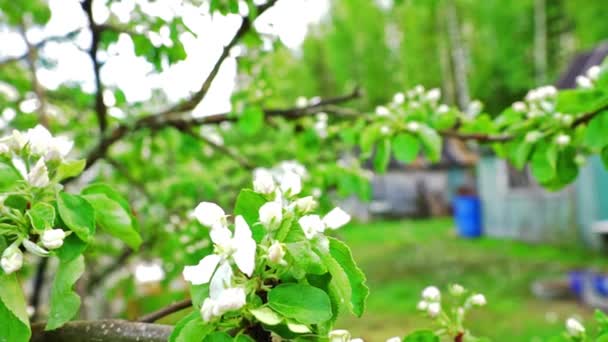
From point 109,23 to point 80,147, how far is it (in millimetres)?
1487

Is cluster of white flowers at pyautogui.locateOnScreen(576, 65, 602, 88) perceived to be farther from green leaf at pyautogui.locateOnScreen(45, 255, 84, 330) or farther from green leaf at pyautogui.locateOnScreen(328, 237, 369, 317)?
green leaf at pyautogui.locateOnScreen(45, 255, 84, 330)

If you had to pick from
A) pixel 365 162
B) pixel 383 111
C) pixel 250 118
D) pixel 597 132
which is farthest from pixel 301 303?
pixel 365 162

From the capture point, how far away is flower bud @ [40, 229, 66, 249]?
2.03ft

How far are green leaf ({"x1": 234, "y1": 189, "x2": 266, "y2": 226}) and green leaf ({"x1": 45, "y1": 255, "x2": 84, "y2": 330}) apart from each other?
0.67 ft

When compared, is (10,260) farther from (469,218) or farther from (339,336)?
(469,218)

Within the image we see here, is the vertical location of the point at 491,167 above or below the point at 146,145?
below

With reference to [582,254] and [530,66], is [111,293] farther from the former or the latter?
[530,66]

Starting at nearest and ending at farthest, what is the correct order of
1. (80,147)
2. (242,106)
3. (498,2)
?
(242,106) → (80,147) → (498,2)

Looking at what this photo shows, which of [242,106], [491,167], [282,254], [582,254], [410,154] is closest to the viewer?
[282,254]

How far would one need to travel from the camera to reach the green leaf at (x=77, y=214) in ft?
2.17

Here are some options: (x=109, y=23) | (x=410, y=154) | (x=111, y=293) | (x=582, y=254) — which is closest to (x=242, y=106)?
(x=109, y=23)

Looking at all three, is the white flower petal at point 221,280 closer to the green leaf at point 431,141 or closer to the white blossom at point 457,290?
the white blossom at point 457,290

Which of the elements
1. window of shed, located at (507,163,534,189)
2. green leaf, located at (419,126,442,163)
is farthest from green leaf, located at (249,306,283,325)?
window of shed, located at (507,163,534,189)

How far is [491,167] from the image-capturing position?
11.4m
